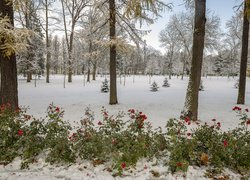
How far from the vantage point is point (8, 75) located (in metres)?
6.73

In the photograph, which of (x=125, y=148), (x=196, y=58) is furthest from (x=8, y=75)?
(x=196, y=58)

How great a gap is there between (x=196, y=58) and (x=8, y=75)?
6294 millimetres

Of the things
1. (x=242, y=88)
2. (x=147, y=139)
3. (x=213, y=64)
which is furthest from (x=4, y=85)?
(x=213, y=64)

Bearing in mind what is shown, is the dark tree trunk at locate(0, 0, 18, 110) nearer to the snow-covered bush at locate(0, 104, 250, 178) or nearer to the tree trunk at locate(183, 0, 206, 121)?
the snow-covered bush at locate(0, 104, 250, 178)

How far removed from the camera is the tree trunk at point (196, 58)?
23.2 ft

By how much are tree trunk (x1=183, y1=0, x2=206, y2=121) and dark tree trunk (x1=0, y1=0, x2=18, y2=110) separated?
5916 mm

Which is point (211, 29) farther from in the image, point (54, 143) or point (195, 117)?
point (54, 143)

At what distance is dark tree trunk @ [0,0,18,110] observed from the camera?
21.5ft

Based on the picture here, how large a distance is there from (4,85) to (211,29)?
1067 inches

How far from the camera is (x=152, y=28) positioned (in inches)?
422

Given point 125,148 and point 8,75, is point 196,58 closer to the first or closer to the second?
point 125,148

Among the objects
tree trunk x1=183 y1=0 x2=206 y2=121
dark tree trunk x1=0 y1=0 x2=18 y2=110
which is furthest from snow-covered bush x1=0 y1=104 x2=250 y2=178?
tree trunk x1=183 y1=0 x2=206 y2=121

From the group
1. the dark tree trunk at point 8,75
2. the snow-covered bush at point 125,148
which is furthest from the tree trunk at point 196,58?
the dark tree trunk at point 8,75

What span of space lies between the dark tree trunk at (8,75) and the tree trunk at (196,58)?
5916 mm
